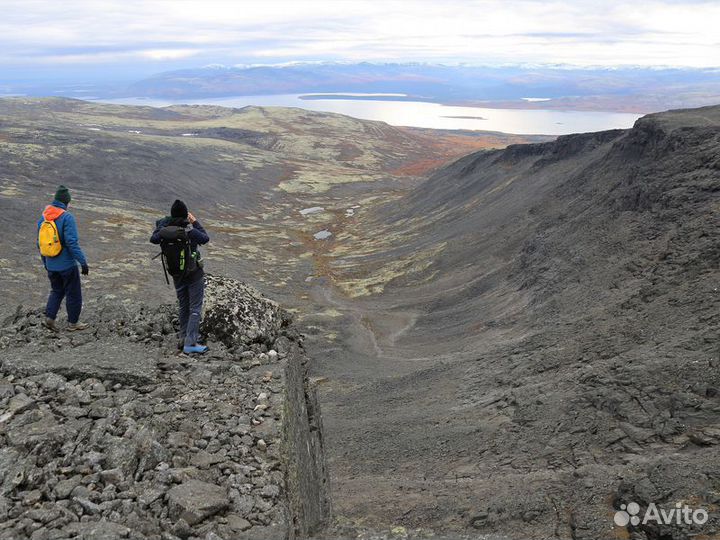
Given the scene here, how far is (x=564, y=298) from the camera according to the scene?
27078 mm

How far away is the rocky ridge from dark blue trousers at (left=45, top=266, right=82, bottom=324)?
0.43 metres

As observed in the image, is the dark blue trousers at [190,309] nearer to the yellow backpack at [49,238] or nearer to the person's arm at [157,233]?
the person's arm at [157,233]

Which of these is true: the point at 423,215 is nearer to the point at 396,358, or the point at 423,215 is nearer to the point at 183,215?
the point at 396,358

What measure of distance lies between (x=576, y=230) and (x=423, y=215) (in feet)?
97.9

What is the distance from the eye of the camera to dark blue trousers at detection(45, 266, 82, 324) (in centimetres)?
1155

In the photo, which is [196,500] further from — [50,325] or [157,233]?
[50,325]

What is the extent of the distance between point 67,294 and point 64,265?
0.66 m

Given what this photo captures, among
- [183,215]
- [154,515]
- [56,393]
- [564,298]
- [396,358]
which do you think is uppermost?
[183,215]

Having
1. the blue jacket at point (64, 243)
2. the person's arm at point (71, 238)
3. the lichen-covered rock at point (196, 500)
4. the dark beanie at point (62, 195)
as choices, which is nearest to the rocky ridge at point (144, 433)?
the lichen-covered rock at point (196, 500)

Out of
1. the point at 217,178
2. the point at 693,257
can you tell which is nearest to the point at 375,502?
the point at 693,257

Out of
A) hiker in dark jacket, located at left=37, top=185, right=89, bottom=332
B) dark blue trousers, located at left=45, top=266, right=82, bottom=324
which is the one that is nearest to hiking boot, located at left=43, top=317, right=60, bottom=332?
hiker in dark jacket, located at left=37, top=185, right=89, bottom=332

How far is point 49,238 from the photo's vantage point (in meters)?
11.3

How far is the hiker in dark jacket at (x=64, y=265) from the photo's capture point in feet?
37.2
